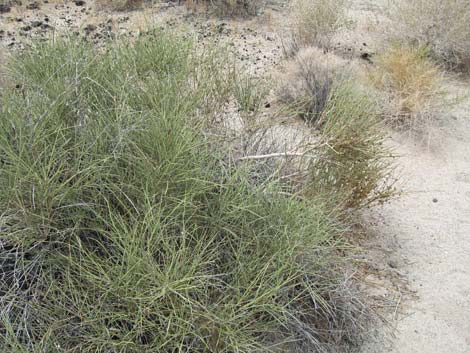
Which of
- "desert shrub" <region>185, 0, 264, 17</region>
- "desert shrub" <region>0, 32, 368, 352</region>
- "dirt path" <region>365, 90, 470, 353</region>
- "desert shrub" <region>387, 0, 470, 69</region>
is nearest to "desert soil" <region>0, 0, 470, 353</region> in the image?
"dirt path" <region>365, 90, 470, 353</region>

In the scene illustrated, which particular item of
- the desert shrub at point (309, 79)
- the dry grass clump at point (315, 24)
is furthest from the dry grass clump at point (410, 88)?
the dry grass clump at point (315, 24)

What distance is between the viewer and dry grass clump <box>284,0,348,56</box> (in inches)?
289

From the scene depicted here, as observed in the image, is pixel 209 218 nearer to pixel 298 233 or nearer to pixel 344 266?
pixel 298 233

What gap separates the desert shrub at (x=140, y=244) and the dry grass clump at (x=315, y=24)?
14.8ft

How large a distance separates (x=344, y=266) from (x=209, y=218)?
3.24 feet

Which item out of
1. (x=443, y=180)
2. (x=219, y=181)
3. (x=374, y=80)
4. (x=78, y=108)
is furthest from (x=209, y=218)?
(x=374, y=80)

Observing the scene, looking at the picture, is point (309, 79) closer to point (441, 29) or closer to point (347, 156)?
point (347, 156)

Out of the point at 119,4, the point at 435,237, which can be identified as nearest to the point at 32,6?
the point at 119,4

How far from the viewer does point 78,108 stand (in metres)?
3.03

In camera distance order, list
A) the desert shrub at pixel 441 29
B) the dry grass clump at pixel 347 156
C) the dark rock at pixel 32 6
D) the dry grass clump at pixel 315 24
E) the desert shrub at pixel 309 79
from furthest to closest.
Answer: the dark rock at pixel 32 6, the dry grass clump at pixel 315 24, the desert shrub at pixel 441 29, the desert shrub at pixel 309 79, the dry grass clump at pixel 347 156

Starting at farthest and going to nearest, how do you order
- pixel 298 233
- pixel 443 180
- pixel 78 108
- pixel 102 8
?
1. pixel 102 8
2. pixel 443 180
3. pixel 78 108
4. pixel 298 233

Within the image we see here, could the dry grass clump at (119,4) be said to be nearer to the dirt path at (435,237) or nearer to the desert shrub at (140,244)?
the dirt path at (435,237)

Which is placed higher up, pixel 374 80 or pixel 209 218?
pixel 209 218

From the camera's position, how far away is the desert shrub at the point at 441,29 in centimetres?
706
